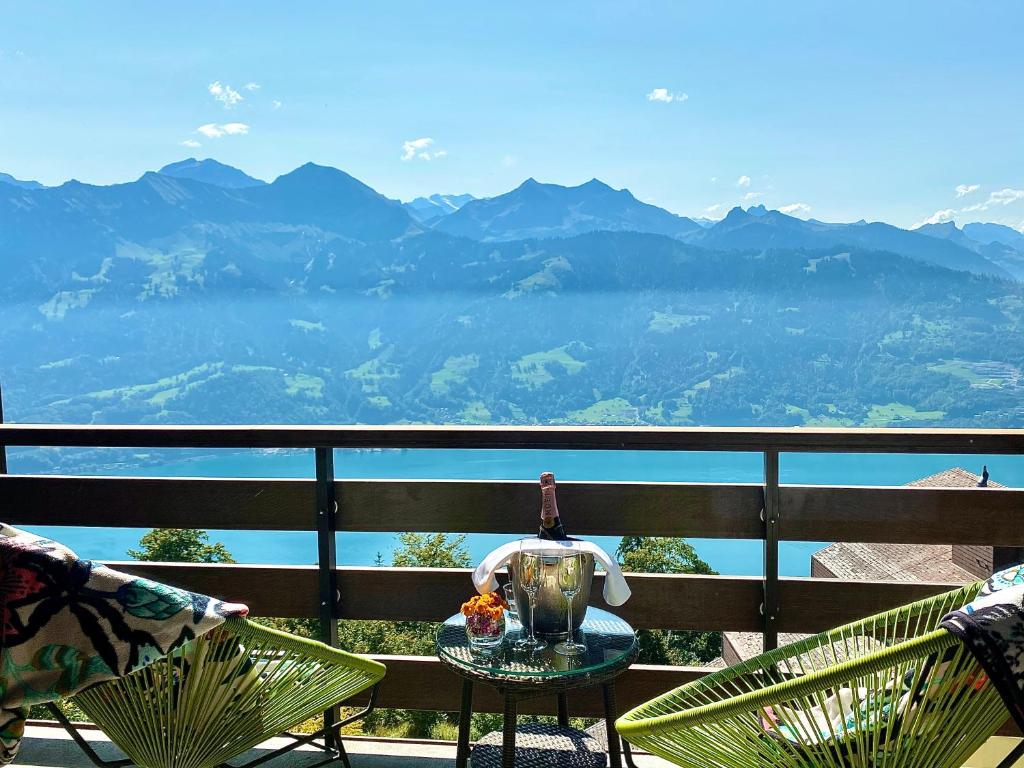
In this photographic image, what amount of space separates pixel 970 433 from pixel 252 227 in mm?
54024

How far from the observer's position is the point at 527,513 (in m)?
2.46

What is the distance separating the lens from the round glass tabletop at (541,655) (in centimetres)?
177

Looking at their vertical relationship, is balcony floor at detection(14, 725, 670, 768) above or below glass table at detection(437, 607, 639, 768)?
below

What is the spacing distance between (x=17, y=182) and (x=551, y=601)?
57.3m

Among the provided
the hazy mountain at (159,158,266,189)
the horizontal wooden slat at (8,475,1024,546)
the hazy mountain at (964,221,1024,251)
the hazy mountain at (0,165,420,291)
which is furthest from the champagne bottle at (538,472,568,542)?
the hazy mountain at (964,221,1024,251)

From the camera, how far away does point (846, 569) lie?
912 inches

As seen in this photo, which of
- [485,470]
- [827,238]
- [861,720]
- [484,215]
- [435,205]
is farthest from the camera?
[435,205]

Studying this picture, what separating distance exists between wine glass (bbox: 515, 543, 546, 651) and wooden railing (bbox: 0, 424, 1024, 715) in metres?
0.45

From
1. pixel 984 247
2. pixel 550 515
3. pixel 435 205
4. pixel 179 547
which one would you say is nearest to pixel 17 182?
pixel 435 205

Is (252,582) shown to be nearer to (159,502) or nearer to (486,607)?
(159,502)

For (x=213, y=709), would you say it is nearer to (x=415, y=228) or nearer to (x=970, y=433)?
(x=970, y=433)

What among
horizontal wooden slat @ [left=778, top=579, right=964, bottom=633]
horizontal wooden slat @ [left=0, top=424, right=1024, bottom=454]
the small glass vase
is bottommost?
horizontal wooden slat @ [left=778, top=579, right=964, bottom=633]

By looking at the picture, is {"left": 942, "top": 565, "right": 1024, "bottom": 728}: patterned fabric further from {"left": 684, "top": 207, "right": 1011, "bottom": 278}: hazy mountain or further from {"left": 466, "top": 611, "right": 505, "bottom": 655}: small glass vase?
{"left": 684, "top": 207, "right": 1011, "bottom": 278}: hazy mountain

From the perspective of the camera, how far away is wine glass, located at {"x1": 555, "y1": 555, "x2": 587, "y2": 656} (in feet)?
6.25
